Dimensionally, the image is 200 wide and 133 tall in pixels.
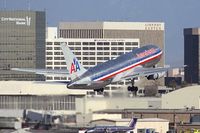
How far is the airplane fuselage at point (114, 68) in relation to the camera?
149250mm

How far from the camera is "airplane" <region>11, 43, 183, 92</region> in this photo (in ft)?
493

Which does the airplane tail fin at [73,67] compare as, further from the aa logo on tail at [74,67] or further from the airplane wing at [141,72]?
the airplane wing at [141,72]

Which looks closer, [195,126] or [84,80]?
[84,80]

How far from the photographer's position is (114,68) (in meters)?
159

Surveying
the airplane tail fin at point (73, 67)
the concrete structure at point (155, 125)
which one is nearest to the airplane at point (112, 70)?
the airplane tail fin at point (73, 67)

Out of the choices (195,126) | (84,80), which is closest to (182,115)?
(195,126)

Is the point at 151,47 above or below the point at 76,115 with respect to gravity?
above

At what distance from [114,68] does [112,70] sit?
86 centimetres

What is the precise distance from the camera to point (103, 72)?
156 m

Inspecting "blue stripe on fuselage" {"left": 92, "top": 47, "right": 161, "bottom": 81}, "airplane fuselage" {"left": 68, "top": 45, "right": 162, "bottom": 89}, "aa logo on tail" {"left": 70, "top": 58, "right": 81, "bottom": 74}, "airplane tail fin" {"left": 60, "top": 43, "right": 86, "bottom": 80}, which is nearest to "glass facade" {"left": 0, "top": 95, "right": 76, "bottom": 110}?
"airplane tail fin" {"left": 60, "top": 43, "right": 86, "bottom": 80}

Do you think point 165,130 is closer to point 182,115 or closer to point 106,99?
point 106,99

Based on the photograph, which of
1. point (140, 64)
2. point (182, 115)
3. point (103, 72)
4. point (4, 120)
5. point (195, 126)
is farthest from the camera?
point (182, 115)

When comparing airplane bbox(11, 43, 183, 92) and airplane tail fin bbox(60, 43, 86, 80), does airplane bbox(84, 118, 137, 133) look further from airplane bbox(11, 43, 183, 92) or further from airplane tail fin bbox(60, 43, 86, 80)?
airplane tail fin bbox(60, 43, 86, 80)

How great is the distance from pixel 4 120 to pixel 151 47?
48.3 metres
